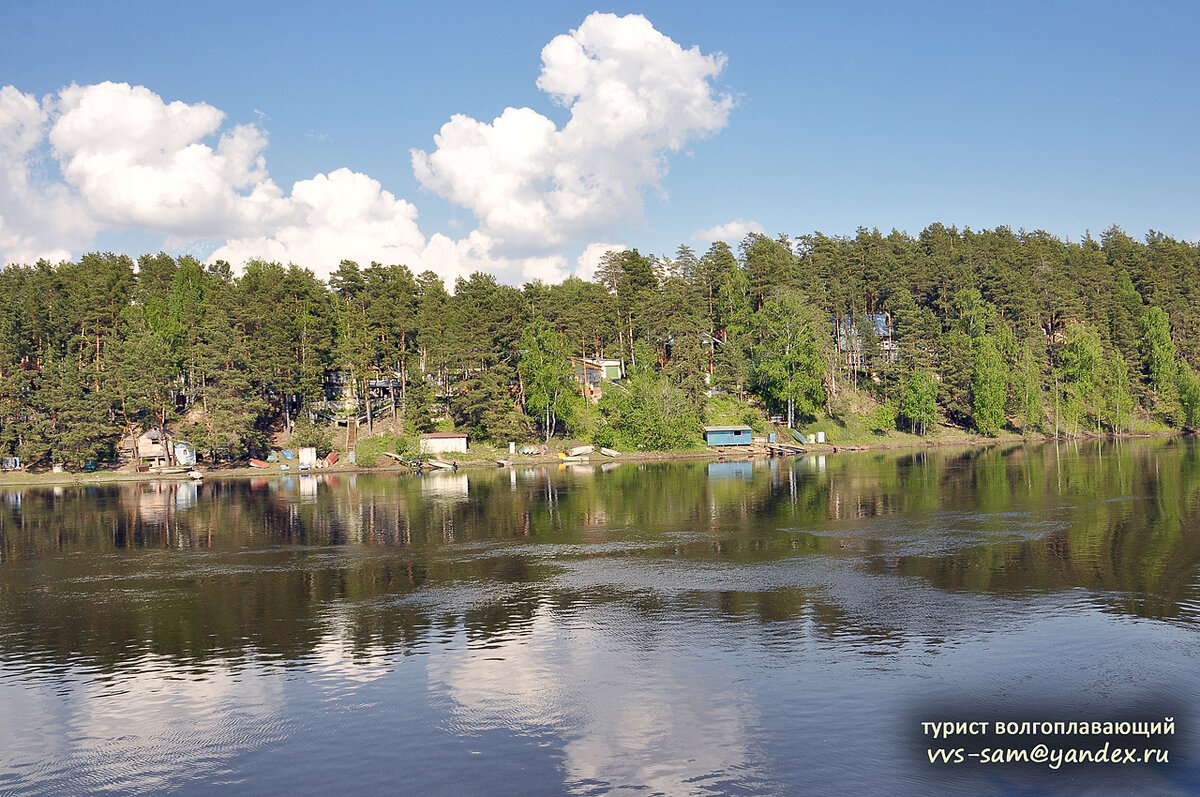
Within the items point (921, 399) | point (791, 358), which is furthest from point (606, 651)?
point (921, 399)

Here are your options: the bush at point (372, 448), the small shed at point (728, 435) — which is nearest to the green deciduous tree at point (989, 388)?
the small shed at point (728, 435)

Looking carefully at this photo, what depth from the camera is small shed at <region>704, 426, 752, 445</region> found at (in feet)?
334

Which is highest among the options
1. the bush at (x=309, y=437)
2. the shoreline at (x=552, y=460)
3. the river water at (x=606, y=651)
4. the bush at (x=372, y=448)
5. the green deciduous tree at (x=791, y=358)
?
the green deciduous tree at (x=791, y=358)

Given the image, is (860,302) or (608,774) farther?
(860,302)

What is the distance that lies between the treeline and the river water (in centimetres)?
4668

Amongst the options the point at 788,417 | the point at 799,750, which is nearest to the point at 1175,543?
the point at 799,750

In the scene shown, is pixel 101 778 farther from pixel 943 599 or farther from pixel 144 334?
pixel 144 334

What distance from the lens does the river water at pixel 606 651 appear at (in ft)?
57.5

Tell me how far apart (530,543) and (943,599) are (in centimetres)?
2080

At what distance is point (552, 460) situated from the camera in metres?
93.8

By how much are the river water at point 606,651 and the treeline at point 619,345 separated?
46685mm

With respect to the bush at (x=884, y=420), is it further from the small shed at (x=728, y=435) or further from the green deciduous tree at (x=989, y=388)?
the small shed at (x=728, y=435)

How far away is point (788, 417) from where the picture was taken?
108m

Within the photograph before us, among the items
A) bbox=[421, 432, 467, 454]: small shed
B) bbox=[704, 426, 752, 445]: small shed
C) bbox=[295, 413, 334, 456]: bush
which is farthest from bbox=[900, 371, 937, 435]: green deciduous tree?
bbox=[295, 413, 334, 456]: bush
